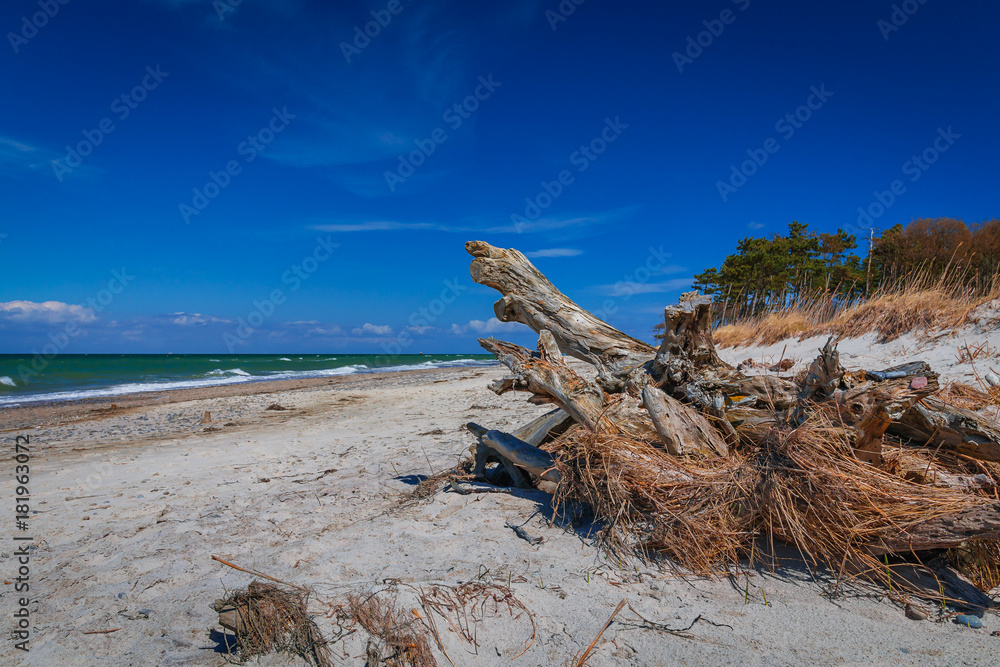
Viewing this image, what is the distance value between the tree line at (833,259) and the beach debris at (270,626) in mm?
14929

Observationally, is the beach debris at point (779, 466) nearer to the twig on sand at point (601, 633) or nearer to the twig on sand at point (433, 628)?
the twig on sand at point (601, 633)

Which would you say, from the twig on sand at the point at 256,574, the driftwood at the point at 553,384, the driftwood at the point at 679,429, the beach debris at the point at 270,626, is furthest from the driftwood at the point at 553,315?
the beach debris at the point at 270,626

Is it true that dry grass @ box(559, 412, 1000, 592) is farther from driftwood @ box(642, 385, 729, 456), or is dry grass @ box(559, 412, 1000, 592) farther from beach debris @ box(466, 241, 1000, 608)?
driftwood @ box(642, 385, 729, 456)

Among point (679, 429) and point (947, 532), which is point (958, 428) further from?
point (679, 429)

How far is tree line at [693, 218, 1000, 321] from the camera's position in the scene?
16266 millimetres

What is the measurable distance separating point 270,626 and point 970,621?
297 centimetres

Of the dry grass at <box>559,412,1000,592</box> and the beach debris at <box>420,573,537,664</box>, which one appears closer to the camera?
the beach debris at <box>420,573,537,664</box>

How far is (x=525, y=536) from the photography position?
2.83m

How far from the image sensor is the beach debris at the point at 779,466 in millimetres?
2318

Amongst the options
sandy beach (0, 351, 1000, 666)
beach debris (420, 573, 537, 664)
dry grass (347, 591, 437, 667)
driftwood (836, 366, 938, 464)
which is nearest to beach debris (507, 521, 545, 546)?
sandy beach (0, 351, 1000, 666)

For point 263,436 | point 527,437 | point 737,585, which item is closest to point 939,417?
point 737,585

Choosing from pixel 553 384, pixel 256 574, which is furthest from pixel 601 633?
pixel 256 574

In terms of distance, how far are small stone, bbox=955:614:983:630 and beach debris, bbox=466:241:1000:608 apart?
98mm

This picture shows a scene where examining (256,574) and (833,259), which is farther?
(833,259)
